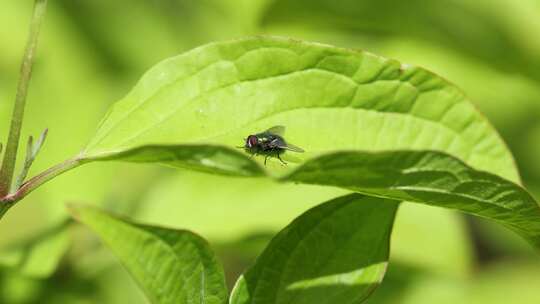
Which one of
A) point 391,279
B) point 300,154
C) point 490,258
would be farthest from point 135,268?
point 490,258

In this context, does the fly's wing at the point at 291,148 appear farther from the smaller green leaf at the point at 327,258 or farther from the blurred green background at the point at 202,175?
the blurred green background at the point at 202,175

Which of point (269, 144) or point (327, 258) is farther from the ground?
point (269, 144)

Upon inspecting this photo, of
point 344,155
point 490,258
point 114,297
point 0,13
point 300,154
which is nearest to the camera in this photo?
point 344,155

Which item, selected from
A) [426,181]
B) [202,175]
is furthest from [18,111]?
[202,175]

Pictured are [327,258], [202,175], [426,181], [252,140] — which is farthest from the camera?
[202,175]

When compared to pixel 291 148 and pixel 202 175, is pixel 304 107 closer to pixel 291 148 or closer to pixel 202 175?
pixel 291 148

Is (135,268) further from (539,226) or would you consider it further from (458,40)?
(458,40)

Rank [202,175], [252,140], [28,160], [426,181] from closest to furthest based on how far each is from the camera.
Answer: [426,181] → [28,160] → [252,140] → [202,175]
